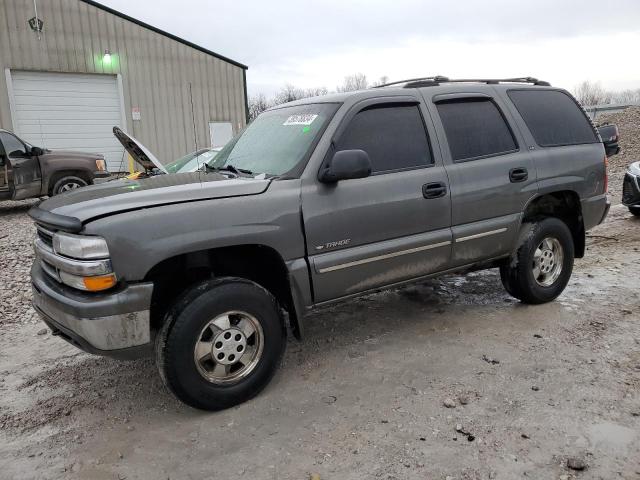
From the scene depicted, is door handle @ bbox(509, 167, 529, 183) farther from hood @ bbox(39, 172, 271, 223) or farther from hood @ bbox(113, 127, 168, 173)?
hood @ bbox(113, 127, 168, 173)

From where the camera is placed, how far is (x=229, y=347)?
9.96 feet

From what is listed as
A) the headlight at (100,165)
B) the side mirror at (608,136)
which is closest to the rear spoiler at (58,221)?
the side mirror at (608,136)

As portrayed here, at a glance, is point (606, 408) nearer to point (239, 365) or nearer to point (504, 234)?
point (504, 234)

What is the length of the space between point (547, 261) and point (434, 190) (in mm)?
1597

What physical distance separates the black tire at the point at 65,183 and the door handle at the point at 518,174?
8.70m

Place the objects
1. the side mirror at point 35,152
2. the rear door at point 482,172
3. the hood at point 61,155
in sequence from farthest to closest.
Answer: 1. the hood at point 61,155
2. the side mirror at point 35,152
3. the rear door at point 482,172

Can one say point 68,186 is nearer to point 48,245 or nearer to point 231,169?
point 231,169

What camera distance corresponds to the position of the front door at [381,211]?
3.29 meters

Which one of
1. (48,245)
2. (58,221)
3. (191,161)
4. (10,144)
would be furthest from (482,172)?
(10,144)

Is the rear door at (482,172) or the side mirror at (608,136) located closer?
the rear door at (482,172)

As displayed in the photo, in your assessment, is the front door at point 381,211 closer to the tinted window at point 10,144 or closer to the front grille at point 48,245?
the front grille at point 48,245

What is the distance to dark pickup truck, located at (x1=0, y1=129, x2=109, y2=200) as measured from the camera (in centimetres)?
938

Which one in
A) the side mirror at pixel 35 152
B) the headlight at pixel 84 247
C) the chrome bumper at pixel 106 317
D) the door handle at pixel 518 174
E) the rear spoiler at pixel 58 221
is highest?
the side mirror at pixel 35 152

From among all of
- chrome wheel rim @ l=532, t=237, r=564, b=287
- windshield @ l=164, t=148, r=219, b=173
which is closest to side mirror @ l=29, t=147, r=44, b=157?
windshield @ l=164, t=148, r=219, b=173
